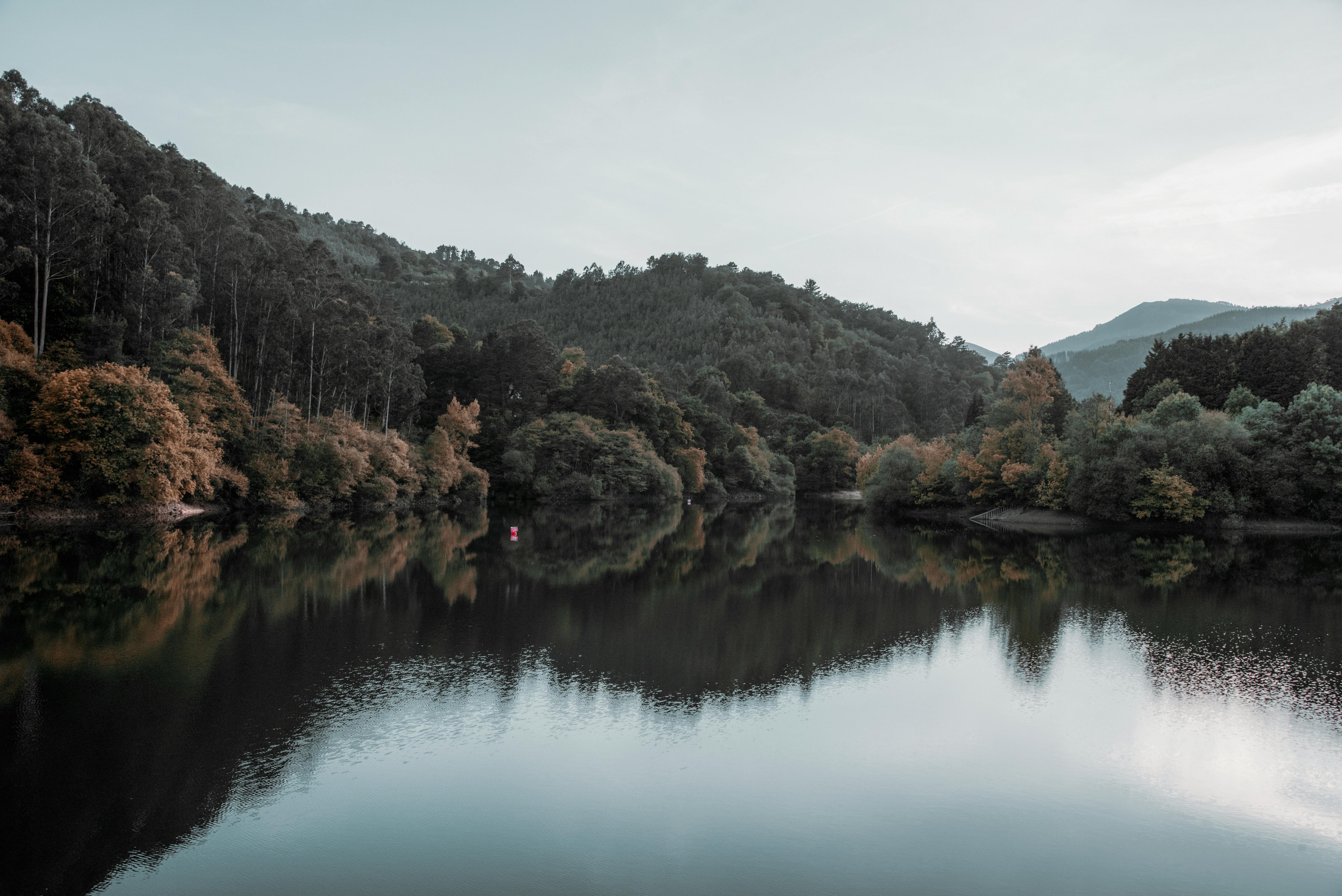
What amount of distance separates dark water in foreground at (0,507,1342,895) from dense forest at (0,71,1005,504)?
14801 mm

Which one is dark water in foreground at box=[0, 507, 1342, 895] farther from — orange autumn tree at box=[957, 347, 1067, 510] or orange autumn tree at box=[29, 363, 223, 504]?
orange autumn tree at box=[957, 347, 1067, 510]

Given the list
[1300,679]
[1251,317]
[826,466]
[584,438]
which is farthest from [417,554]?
[1251,317]

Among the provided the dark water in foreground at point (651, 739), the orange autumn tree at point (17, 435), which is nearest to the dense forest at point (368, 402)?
the orange autumn tree at point (17, 435)

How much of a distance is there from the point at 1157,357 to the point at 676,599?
60.7 m

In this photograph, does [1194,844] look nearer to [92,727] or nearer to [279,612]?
[92,727]

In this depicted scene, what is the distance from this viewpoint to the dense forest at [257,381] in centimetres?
3816

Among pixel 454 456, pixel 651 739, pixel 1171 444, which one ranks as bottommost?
pixel 651 739

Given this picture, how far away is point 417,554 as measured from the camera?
32219 mm

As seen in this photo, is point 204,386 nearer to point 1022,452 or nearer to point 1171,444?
point 1022,452

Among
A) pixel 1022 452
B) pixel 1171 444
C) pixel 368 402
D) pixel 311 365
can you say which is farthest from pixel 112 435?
pixel 1171 444

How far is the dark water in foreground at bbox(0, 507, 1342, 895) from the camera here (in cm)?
869

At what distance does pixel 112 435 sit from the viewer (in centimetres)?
3734

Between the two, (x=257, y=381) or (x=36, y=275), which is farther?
(x=257, y=381)

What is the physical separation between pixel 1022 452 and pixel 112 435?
53.7 meters
